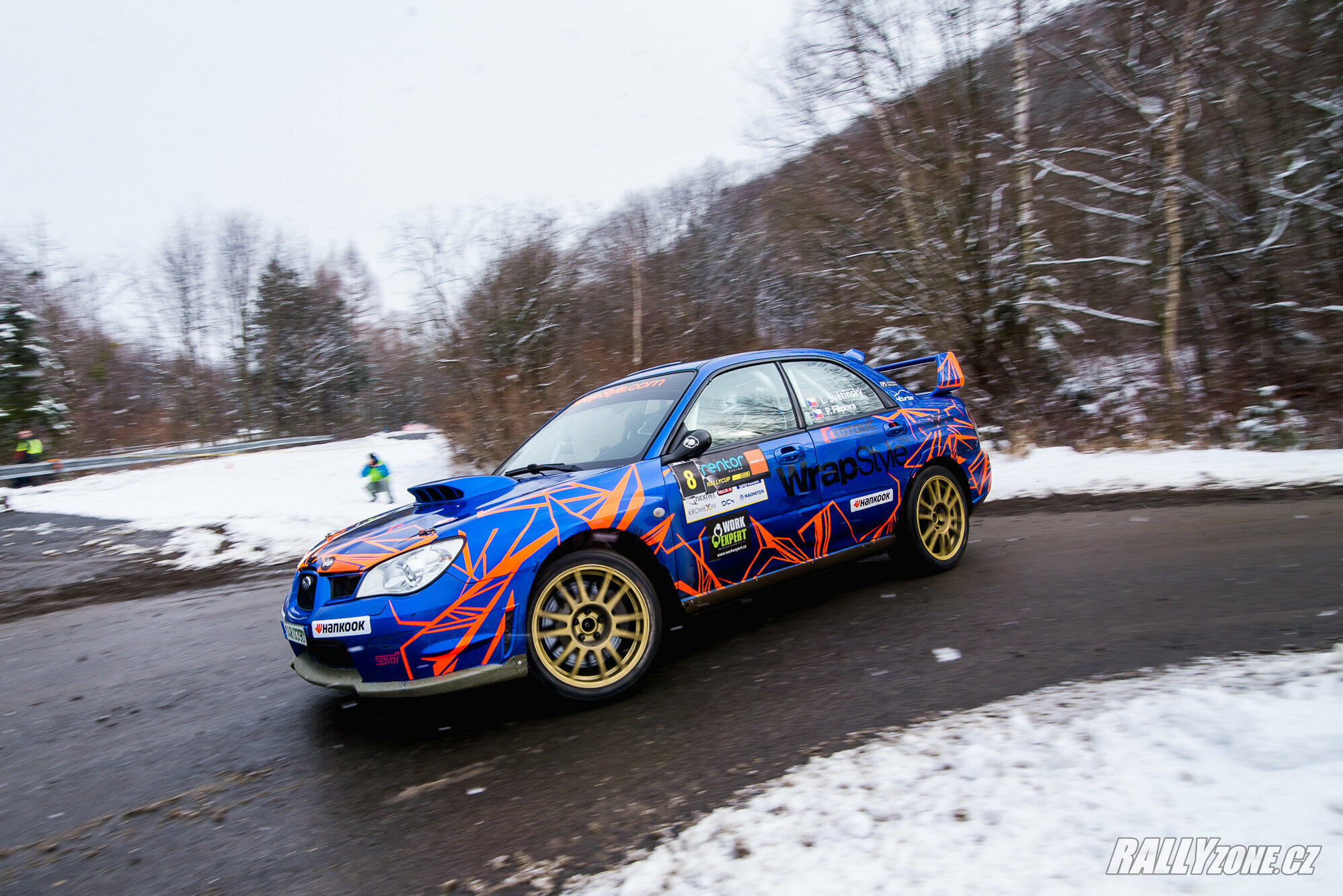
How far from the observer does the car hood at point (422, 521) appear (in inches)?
147

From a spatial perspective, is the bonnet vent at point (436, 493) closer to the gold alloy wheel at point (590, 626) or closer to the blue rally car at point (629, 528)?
the blue rally car at point (629, 528)

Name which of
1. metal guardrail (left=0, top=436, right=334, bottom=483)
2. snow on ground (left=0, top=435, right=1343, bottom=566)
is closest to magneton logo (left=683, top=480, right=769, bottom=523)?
snow on ground (left=0, top=435, right=1343, bottom=566)

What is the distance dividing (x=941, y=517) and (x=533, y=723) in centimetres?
340

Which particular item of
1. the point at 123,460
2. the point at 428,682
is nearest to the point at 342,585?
the point at 428,682

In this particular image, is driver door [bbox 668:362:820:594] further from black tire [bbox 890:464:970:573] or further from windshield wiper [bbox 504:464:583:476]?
black tire [bbox 890:464:970:573]

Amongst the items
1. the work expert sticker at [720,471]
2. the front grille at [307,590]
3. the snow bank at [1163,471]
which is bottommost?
the snow bank at [1163,471]

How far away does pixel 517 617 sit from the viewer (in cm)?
365

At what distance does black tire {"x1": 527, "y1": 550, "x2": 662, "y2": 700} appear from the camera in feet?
12.3

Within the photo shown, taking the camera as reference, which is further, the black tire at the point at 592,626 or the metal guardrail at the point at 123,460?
the metal guardrail at the point at 123,460

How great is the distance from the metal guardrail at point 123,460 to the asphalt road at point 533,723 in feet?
52.8

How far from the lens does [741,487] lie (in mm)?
4547

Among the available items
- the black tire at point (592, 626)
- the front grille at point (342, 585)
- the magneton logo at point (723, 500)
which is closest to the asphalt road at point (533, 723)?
the black tire at point (592, 626)

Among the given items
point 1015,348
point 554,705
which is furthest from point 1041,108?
point 554,705

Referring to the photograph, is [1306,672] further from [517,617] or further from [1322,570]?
[517,617]
